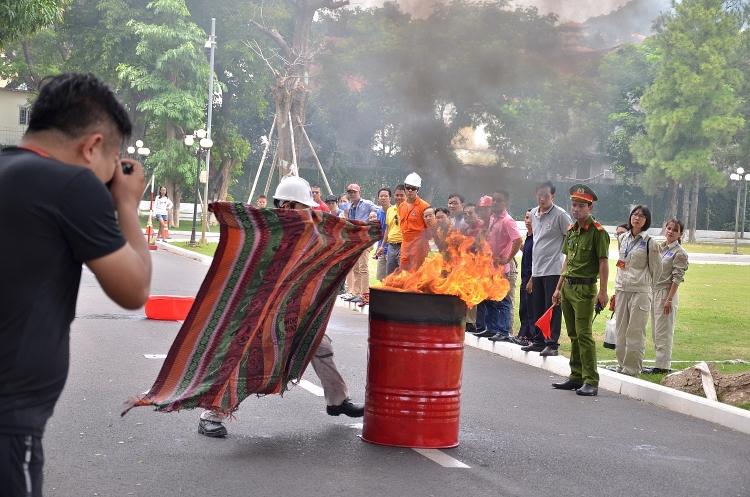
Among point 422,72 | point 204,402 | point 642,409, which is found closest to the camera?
point 204,402

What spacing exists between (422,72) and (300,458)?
8081 mm

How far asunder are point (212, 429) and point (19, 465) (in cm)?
400

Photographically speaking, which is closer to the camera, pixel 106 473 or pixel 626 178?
pixel 106 473

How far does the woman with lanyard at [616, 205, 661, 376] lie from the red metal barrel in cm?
395

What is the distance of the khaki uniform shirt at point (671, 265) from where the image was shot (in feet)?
32.8

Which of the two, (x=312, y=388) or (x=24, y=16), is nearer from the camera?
(x=312, y=388)

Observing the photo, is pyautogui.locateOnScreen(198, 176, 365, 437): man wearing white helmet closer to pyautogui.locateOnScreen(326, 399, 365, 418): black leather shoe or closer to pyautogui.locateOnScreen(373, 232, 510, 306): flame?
pyautogui.locateOnScreen(326, 399, 365, 418): black leather shoe

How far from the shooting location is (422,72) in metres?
12.9

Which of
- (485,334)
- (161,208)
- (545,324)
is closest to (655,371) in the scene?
(545,324)

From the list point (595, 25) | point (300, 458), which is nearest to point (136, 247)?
point (300, 458)

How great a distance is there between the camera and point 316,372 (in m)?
6.63

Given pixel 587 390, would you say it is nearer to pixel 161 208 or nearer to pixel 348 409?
pixel 348 409

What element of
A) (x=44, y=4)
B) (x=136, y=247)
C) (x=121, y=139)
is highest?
(x=44, y=4)

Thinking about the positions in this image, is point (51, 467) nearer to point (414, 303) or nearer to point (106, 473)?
point (106, 473)
